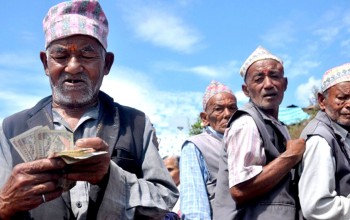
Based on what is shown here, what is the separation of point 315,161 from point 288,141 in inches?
9.6

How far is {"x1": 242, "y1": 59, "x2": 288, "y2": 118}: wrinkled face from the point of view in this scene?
152 inches

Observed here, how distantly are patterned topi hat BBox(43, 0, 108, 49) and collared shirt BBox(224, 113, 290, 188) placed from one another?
1.32m

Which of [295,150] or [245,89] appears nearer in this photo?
[295,150]

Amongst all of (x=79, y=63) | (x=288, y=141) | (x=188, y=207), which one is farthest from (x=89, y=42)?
(x=188, y=207)

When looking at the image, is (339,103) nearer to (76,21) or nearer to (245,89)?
(245,89)

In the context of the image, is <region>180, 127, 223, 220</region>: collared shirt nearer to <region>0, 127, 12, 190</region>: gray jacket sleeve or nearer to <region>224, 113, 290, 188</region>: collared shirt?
<region>224, 113, 290, 188</region>: collared shirt

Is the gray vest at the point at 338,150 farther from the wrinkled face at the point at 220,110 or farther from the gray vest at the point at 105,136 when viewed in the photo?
the gray vest at the point at 105,136

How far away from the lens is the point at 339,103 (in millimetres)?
3773

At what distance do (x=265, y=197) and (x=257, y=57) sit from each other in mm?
1274

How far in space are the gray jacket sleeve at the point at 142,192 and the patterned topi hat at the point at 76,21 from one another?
67cm

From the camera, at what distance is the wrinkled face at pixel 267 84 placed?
3863mm

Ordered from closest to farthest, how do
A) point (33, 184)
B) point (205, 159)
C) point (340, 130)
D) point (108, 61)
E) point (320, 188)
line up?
point (33, 184)
point (108, 61)
point (320, 188)
point (340, 130)
point (205, 159)

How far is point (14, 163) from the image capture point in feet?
7.57

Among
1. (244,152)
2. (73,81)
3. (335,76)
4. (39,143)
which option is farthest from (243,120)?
(39,143)
